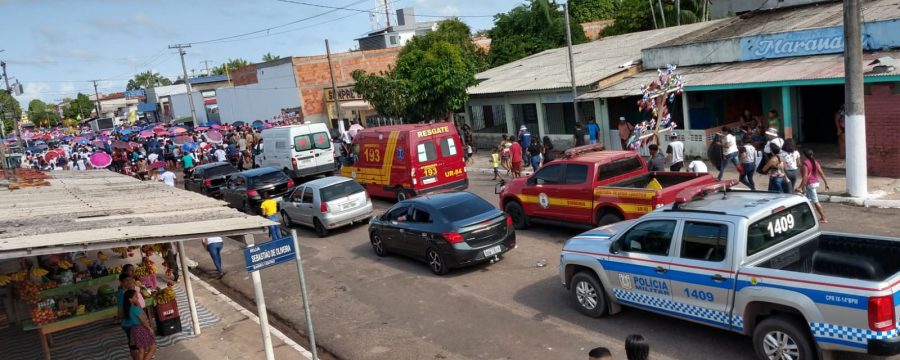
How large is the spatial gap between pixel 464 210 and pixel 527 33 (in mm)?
33252

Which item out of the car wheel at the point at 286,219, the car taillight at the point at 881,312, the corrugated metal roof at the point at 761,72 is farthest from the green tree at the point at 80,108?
the car taillight at the point at 881,312

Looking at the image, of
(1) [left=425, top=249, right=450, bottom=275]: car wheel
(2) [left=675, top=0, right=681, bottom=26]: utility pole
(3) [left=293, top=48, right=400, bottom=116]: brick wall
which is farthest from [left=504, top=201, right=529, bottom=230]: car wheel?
(3) [left=293, top=48, right=400, bottom=116]: brick wall

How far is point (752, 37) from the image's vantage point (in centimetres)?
2033

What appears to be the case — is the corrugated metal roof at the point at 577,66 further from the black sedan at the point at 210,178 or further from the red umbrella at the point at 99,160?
the red umbrella at the point at 99,160

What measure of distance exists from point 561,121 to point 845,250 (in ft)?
73.9

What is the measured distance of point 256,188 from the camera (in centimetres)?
1981

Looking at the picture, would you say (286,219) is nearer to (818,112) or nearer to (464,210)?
(464,210)

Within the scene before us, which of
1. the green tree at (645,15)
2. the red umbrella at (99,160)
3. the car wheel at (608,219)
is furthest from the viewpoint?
the green tree at (645,15)

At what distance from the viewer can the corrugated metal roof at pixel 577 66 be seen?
87.1 ft

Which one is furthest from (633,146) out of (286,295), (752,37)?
(286,295)

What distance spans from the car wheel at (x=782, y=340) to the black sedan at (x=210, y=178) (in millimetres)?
19716

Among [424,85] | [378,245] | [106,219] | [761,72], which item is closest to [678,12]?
[424,85]

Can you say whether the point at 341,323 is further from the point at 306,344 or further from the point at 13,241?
the point at 13,241

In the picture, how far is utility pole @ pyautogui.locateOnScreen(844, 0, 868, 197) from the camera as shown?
1343cm
